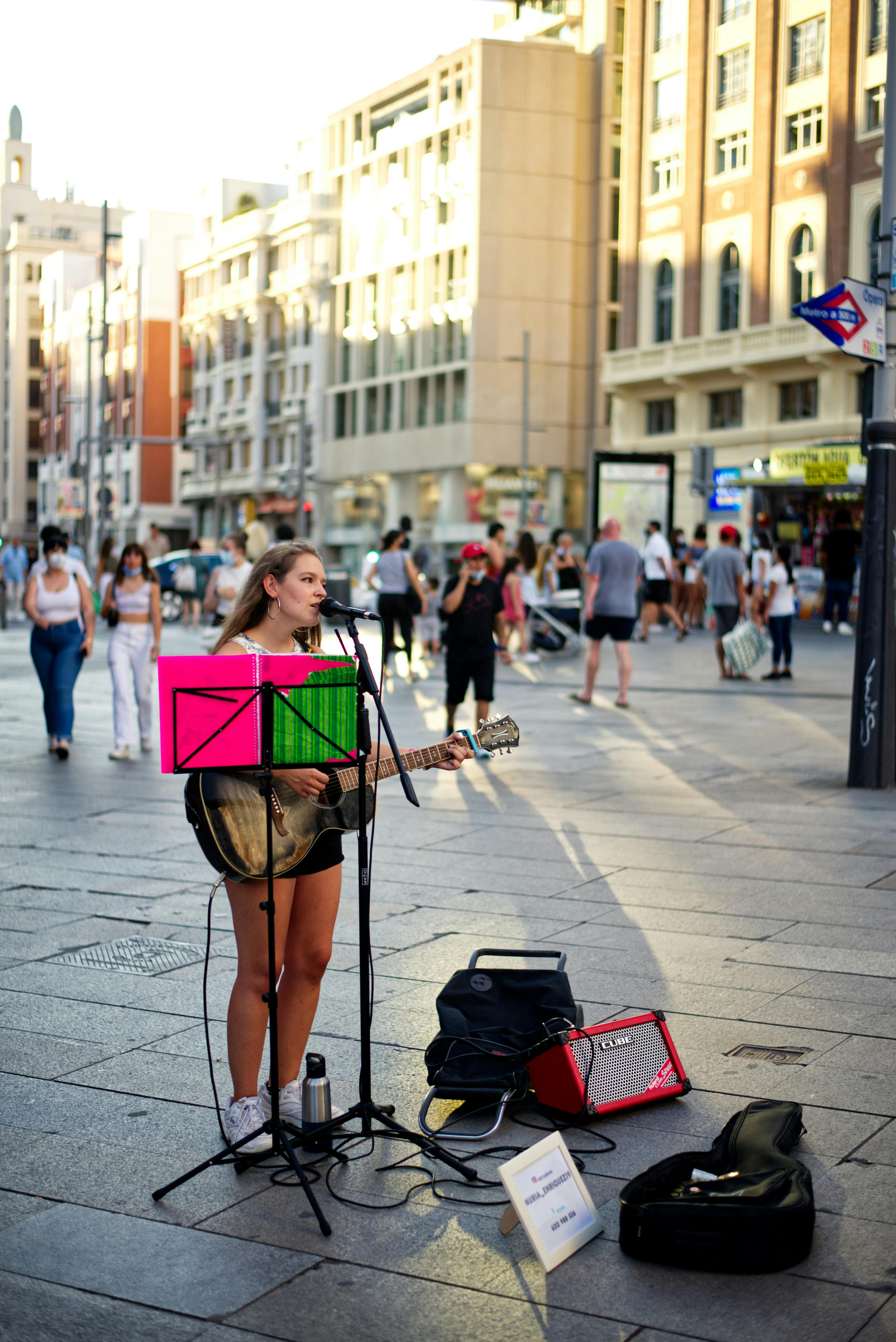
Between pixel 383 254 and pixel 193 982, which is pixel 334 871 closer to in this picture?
pixel 193 982

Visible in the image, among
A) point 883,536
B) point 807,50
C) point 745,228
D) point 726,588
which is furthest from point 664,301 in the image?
point 883,536

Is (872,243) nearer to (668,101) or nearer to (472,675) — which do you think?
(668,101)

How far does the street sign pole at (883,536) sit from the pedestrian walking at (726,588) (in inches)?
351

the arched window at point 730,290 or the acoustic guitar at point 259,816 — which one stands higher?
the arched window at point 730,290

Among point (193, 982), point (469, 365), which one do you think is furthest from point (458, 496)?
point (193, 982)

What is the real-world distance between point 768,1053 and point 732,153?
148 feet

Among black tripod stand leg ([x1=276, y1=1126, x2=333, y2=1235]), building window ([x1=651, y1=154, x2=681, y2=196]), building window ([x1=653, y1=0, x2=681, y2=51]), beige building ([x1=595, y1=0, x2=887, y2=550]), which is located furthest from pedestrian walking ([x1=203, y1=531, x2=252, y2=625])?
building window ([x1=653, y1=0, x2=681, y2=51])

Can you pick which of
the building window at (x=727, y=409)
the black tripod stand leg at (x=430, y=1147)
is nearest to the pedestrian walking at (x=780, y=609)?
the black tripod stand leg at (x=430, y=1147)

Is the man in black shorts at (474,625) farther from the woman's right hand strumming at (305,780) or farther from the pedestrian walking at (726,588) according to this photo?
the woman's right hand strumming at (305,780)

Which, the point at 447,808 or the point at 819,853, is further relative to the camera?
the point at 447,808

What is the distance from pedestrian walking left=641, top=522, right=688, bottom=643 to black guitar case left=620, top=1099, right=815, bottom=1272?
72.5 ft

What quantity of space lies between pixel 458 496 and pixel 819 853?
185 ft

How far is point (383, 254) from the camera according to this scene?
69.8 m

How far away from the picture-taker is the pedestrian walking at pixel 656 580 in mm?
25766
